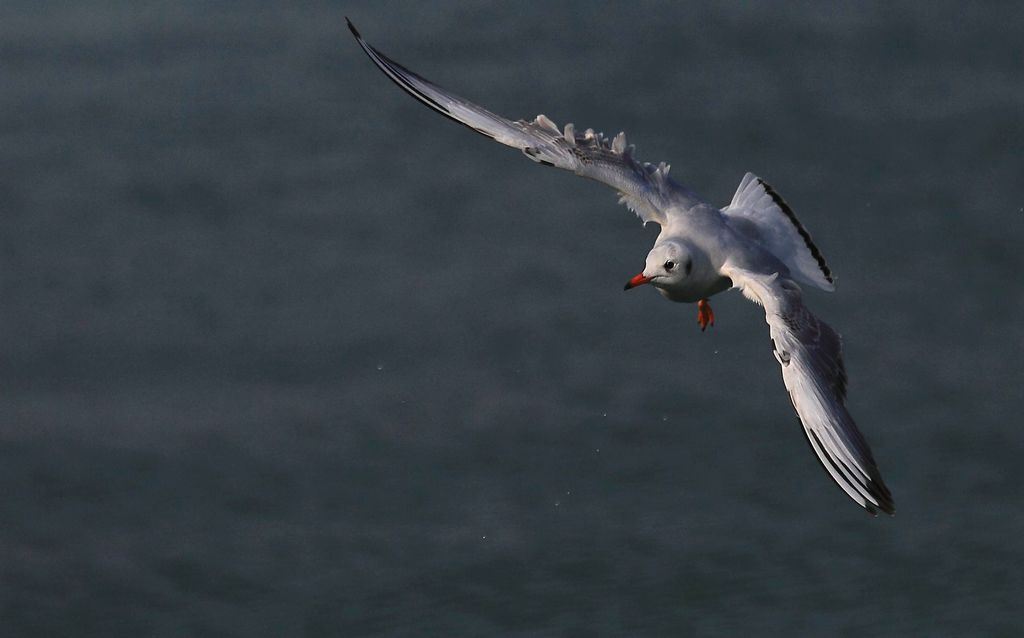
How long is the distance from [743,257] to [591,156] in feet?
4.92

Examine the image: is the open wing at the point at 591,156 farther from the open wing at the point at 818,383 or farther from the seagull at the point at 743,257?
the open wing at the point at 818,383

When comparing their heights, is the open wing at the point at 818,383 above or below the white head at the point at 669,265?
below

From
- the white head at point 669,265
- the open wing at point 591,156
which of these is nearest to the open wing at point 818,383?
the white head at point 669,265

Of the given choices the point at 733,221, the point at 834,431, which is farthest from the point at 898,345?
the point at 834,431

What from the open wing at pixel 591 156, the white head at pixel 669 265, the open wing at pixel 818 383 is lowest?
the open wing at pixel 818 383

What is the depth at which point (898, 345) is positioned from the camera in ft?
69.2

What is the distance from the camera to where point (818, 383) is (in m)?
13.0

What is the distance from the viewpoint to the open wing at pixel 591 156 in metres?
14.6

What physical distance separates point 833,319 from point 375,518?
5389mm

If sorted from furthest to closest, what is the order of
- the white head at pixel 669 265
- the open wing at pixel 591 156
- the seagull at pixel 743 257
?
the open wing at pixel 591 156 → the white head at pixel 669 265 → the seagull at pixel 743 257

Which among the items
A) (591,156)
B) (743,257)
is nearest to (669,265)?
(743,257)

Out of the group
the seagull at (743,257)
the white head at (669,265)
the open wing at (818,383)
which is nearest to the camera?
the open wing at (818,383)

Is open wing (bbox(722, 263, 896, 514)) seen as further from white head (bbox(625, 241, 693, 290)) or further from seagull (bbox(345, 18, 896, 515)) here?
white head (bbox(625, 241, 693, 290))

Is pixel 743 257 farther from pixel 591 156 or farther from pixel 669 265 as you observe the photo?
pixel 591 156
